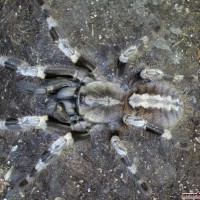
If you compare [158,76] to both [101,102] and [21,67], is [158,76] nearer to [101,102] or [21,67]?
[101,102]

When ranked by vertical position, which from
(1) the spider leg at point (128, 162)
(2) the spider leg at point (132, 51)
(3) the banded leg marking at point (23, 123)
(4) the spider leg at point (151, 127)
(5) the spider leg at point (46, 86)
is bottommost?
(1) the spider leg at point (128, 162)

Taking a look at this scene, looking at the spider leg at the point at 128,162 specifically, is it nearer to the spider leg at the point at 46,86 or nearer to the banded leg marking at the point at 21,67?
the spider leg at the point at 46,86

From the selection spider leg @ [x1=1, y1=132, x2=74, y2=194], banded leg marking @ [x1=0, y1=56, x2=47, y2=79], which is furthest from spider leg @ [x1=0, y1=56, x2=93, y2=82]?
spider leg @ [x1=1, y1=132, x2=74, y2=194]

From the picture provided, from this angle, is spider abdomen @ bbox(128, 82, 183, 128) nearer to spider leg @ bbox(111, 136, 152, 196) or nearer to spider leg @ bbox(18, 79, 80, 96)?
spider leg @ bbox(111, 136, 152, 196)

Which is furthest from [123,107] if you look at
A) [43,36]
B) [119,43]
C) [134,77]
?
[43,36]

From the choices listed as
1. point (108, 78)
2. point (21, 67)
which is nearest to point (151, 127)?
point (108, 78)

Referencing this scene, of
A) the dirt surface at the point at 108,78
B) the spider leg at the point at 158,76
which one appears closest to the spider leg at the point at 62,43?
the dirt surface at the point at 108,78

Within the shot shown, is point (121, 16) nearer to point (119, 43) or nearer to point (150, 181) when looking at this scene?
point (119, 43)
